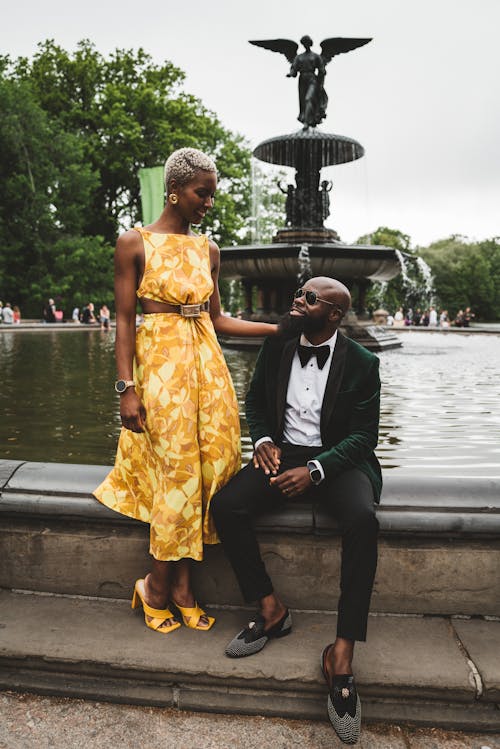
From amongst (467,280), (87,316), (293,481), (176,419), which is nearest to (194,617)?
(293,481)

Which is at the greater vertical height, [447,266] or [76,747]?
[447,266]

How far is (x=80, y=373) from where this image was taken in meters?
8.80

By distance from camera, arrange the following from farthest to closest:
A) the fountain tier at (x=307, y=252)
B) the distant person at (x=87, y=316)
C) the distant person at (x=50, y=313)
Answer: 1. the distant person at (x=87, y=316)
2. the distant person at (x=50, y=313)
3. the fountain tier at (x=307, y=252)

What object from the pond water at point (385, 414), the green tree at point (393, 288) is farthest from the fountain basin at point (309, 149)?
the green tree at point (393, 288)

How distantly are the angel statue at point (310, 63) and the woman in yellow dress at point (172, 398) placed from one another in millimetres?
13012

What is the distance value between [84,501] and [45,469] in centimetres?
29

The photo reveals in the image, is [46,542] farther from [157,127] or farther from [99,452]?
[157,127]

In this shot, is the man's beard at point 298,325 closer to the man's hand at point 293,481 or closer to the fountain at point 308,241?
the man's hand at point 293,481

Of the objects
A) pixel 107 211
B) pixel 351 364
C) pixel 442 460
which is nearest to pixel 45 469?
pixel 351 364

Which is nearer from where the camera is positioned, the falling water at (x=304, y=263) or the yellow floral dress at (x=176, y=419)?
the yellow floral dress at (x=176, y=419)

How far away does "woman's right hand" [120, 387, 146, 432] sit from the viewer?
8.34 feet

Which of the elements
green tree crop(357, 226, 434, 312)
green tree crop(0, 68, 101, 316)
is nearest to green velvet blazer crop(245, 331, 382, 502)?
green tree crop(0, 68, 101, 316)

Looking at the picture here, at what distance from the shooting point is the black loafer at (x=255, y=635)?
7.79ft

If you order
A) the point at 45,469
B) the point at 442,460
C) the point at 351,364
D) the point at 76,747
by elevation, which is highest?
the point at 351,364
